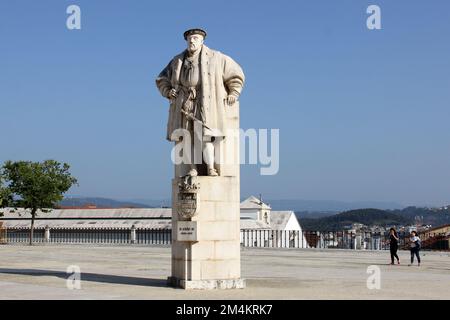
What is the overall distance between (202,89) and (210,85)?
0.77ft

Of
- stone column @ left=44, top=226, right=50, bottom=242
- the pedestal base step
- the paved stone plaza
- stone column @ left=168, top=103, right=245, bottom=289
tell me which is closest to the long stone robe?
stone column @ left=168, top=103, right=245, bottom=289

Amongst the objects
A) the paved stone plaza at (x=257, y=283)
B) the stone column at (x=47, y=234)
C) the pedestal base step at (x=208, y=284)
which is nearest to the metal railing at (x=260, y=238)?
the stone column at (x=47, y=234)

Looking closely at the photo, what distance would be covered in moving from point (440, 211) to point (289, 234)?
149 metres


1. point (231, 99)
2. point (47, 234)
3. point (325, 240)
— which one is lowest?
point (325, 240)

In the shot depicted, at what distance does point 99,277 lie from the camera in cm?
1739

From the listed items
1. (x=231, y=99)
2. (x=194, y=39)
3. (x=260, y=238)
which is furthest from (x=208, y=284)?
(x=260, y=238)

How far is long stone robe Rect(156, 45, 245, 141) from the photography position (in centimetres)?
1500

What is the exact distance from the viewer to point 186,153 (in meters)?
15.2

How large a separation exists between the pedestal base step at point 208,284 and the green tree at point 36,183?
97.4 feet

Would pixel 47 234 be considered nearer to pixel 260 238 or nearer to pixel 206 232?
pixel 260 238

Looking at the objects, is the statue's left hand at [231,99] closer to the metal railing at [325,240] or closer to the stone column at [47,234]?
the metal railing at [325,240]

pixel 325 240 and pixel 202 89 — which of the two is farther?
pixel 325 240

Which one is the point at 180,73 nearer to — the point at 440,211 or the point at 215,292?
the point at 215,292
